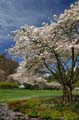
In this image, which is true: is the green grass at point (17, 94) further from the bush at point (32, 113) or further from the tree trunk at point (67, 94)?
the bush at point (32, 113)

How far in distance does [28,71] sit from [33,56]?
136 inches

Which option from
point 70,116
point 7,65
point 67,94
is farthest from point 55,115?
point 7,65

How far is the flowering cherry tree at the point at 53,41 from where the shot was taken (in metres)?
37.0

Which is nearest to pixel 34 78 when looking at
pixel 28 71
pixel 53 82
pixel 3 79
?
pixel 28 71

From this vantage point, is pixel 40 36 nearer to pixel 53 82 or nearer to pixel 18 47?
pixel 18 47

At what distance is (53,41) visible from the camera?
126 ft

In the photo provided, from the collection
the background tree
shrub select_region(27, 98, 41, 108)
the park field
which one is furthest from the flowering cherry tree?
the background tree

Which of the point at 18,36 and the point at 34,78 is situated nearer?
the point at 18,36

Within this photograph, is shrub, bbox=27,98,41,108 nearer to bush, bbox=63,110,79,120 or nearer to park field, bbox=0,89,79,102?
park field, bbox=0,89,79,102

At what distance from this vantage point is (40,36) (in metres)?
37.8

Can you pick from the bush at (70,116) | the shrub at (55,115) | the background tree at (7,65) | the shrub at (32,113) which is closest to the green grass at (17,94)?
the shrub at (32,113)

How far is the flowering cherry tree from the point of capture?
3703 cm

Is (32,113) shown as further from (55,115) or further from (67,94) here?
(67,94)

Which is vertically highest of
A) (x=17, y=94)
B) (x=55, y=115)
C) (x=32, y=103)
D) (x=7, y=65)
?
(x=7, y=65)
